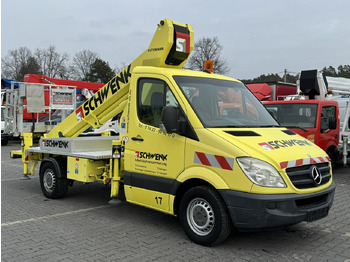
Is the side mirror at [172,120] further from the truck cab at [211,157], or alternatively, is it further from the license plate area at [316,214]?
the license plate area at [316,214]

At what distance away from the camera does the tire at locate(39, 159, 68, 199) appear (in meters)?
7.19

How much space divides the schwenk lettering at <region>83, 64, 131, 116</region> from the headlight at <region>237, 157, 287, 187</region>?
287cm

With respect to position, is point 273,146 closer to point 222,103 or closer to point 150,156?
point 222,103

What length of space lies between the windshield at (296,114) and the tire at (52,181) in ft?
17.5

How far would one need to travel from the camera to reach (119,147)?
19.2 feet

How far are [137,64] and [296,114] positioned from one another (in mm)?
5151

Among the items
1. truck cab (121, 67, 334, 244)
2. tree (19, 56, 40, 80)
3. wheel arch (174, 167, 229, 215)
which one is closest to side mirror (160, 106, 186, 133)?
truck cab (121, 67, 334, 244)

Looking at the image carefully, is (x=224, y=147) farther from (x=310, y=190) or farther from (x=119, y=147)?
(x=119, y=147)

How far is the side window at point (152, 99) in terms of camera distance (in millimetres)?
5242

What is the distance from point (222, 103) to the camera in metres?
5.40

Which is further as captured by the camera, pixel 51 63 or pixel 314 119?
pixel 51 63

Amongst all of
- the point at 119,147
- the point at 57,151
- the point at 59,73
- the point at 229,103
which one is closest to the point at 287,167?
the point at 229,103

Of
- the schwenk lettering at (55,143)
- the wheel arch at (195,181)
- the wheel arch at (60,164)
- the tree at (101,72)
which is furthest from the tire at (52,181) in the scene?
the tree at (101,72)

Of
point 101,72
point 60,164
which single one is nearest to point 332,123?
point 60,164
